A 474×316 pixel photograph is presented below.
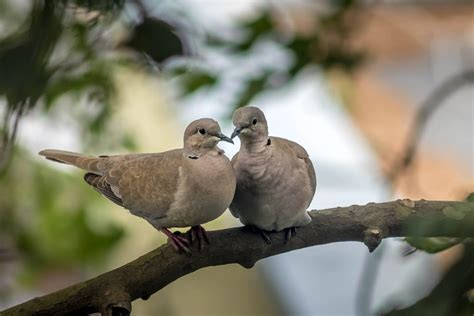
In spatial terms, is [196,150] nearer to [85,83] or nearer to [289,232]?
[289,232]

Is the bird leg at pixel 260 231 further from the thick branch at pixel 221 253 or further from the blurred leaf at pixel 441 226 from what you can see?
the blurred leaf at pixel 441 226

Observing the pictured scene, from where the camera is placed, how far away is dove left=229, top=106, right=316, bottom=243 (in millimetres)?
792

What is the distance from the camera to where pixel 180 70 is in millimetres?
1146

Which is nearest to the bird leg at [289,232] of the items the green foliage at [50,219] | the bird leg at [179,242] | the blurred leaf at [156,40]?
the bird leg at [179,242]

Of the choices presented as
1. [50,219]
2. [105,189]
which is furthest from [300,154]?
[50,219]

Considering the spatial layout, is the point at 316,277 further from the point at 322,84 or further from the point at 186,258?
the point at 186,258

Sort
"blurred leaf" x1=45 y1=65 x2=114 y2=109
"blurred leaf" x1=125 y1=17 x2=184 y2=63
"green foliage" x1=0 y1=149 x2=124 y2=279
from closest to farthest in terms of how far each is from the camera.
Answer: "blurred leaf" x1=125 y1=17 x2=184 y2=63
"blurred leaf" x1=45 y1=65 x2=114 y2=109
"green foliage" x1=0 y1=149 x2=124 y2=279

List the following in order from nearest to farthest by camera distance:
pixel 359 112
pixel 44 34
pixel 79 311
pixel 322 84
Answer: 1. pixel 44 34
2. pixel 79 311
3. pixel 322 84
4. pixel 359 112

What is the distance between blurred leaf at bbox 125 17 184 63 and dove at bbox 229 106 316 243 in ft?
0.65

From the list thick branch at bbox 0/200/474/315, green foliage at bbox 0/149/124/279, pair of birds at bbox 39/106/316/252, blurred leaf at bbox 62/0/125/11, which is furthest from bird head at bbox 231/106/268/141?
green foliage at bbox 0/149/124/279

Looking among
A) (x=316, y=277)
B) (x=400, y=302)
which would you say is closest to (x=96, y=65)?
(x=400, y=302)

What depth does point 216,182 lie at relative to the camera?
0.73m

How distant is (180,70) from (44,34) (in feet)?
2.59

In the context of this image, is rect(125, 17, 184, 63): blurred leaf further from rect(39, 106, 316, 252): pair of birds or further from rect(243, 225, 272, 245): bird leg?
rect(243, 225, 272, 245): bird leg
